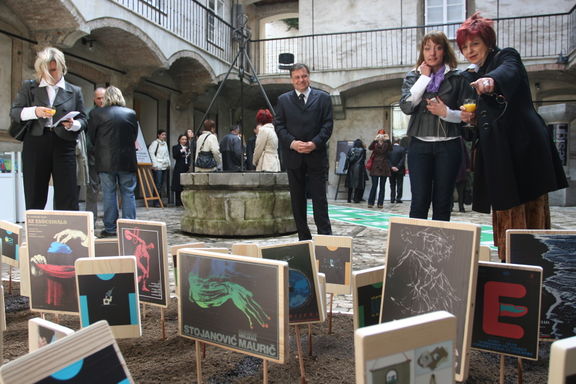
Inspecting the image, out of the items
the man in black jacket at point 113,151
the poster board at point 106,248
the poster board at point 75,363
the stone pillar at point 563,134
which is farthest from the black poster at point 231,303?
the stone pillar at point 563,134

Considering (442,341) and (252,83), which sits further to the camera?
(252,83)

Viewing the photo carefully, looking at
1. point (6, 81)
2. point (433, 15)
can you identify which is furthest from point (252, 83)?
point (6, 81)

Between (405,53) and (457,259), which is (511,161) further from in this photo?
(405,53)

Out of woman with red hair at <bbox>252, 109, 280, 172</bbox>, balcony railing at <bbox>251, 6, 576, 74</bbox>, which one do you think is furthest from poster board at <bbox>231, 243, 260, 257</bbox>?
balcony railing at <bbox>251, 6, 576, 74</bbox>

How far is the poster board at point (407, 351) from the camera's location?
698 mm

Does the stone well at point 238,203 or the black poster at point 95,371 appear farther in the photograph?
the stone well at point 238,203

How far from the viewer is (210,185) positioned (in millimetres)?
5137

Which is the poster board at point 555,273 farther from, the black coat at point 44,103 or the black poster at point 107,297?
the black coat at point 44,103

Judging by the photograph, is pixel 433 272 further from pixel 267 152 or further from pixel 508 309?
pixel 267 152

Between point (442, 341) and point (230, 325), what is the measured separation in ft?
2.33

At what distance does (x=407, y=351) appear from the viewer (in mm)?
737

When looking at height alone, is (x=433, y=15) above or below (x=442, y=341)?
above

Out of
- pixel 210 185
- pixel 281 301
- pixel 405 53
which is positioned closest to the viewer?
pixel 281 301

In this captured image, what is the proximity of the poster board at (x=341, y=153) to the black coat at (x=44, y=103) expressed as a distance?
11050 mm
